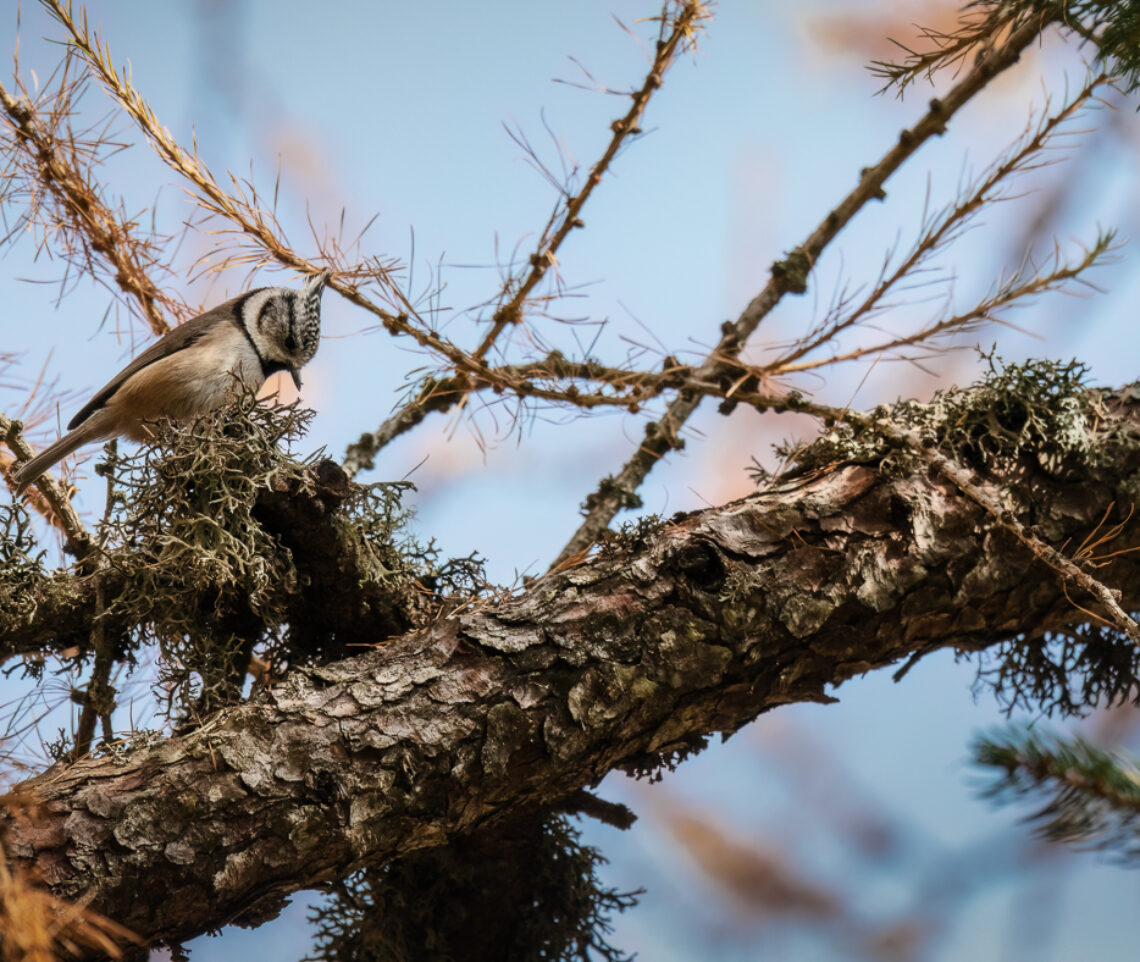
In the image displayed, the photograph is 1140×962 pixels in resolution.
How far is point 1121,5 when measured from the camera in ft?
2.41

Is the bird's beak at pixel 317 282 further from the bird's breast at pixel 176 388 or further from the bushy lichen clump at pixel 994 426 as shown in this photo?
the bushy lichen clump at pixel 994 426

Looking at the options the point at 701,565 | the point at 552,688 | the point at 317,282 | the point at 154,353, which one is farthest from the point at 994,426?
the point at 154,353

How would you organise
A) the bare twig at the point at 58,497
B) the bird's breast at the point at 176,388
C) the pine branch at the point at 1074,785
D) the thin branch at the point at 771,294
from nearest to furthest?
1. the pine branch at the point at 1074,785
2. the bare twig at the point at 58,497
3. the bird's breast at the point at 176,388
4. the thin branch at the point at 771,294

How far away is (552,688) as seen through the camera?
1094 millimetres

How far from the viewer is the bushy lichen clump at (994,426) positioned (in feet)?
4.25

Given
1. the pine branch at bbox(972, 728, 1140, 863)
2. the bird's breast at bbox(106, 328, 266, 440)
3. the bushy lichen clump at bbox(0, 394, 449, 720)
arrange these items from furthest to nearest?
the bird's breast at bbox(106, 328, 266, 440)
the bushy lichen clump at bbox(0, 394, 449, 720)
the pine branch at bbox(972, 728, 1140, 863)

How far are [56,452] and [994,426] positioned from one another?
4.05 feet

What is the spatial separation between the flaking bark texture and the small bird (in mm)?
509

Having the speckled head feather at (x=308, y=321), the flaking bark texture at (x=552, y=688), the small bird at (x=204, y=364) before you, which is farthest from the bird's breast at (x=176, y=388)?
the flaking bark texture at (x=552, y=688)

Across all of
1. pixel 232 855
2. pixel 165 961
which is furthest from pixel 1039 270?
pixel 165 961

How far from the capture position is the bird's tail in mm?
1308

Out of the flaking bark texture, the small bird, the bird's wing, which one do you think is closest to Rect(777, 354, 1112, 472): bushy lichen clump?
the flaking bark texture

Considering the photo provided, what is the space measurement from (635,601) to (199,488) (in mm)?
494

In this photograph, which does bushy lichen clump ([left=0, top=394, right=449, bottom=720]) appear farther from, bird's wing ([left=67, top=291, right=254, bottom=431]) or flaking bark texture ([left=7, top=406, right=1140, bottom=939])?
bird's wing ([left=67, top=291, right=254, bottom=431])
